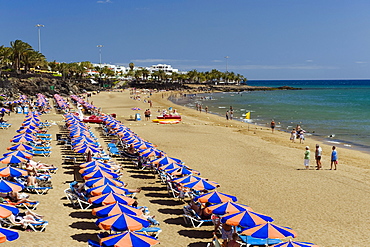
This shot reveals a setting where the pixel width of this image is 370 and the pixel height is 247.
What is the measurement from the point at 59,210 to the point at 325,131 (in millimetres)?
30881

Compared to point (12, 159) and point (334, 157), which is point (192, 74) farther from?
point (12, 159)

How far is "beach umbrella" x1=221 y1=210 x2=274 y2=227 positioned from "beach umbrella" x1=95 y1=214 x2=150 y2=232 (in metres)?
2.10

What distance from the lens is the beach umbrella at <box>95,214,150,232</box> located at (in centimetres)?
930

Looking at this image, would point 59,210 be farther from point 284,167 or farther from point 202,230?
point 284,167

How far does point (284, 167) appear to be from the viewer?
64.9 feet

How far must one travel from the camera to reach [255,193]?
50.0 ft

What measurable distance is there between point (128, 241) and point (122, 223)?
1.00 meters

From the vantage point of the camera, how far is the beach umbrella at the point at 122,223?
930 cm

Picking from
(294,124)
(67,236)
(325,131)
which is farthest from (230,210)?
(294,124)

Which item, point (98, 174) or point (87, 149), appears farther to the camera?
point (87, 149)

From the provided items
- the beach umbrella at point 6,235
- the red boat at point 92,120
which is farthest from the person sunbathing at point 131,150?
the red boat at point 92,120

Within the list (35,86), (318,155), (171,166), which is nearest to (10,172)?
(171,166)

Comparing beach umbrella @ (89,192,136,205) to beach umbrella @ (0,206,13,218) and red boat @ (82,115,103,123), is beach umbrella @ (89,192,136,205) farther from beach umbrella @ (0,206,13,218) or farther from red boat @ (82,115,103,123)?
red boat @ (82,115,103,123)

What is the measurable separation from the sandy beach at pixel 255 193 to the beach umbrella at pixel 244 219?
4.56 ft
